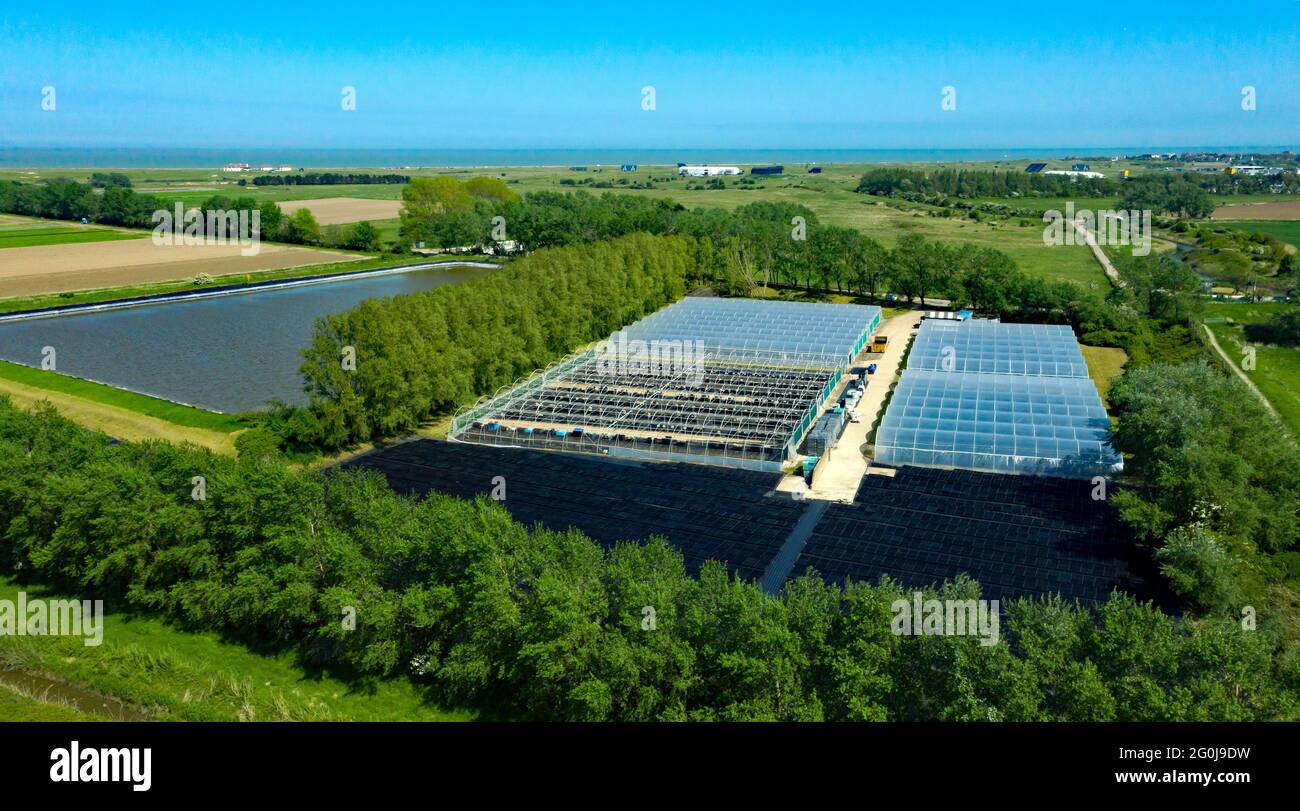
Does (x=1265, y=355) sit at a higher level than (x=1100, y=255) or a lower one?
lower

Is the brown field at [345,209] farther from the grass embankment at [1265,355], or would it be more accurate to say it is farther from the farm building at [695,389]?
the grass embankment at [1265,355]

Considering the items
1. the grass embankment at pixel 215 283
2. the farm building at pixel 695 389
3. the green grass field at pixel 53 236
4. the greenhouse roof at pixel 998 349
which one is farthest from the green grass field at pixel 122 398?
the green grass field at pixel 53 236

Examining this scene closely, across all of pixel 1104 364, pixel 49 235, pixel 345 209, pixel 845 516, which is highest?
pixel 345 209

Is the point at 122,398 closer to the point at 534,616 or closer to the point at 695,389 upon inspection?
the point at 695,389

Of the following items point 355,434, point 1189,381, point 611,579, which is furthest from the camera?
point 355,434

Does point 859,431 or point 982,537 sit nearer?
point 982,537

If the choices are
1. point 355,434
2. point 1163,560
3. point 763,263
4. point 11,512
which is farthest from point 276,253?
point 1163,560

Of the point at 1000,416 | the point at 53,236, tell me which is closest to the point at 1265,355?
the point at 1000,416

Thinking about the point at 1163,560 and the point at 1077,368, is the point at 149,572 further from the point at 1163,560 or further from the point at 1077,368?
the point at 1077,368
